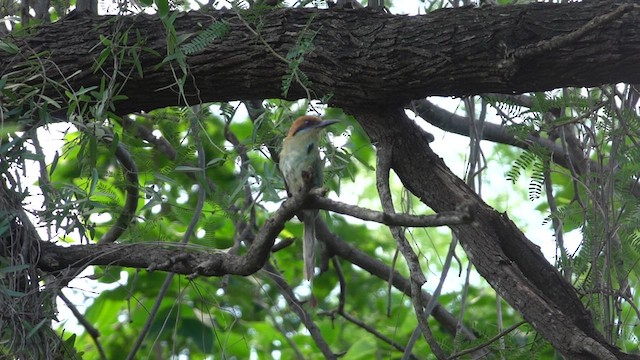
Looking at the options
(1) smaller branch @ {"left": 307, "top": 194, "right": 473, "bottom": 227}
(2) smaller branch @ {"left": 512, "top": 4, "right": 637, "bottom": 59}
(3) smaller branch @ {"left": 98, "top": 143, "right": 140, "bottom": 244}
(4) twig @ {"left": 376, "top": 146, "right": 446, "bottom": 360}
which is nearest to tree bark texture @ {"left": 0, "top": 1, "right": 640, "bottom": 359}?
(2) smaller branch @ {"left": 512, "top": 4, "right": 637, "bottom": 59}

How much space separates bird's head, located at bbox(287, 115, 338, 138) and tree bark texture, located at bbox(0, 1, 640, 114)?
0.42 metres

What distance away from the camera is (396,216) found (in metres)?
2.55

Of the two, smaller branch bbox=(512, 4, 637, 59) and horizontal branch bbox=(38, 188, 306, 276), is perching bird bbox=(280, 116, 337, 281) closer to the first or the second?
horizontal branch bbox=(38, 188, 306, 276)

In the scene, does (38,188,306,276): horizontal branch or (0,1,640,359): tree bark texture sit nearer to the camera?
(38,188,306,276): horizontal branch

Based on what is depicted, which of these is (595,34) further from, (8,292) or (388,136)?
(8,292)

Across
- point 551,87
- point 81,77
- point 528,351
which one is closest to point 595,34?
point 551,87

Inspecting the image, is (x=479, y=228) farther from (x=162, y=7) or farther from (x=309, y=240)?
(x=162, y=7)

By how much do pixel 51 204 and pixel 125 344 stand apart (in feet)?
8.62

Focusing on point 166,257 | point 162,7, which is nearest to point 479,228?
point 166,257

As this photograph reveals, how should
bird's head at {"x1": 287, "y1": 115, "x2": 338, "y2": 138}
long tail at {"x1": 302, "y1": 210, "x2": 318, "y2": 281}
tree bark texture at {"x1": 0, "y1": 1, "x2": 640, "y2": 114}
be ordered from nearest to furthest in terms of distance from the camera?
tree bark texture at {"x1": 0, "y1": 1, "x2": 640, "y2": 114}
bird's head at {"x1": 287, "y1": 115, "x2": 338, "y2": 138}
long tail at {"x1": 302, "y1": 210, "x2": 318, "y2": 281}

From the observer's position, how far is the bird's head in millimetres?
4211

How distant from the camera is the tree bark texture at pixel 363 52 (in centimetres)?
339

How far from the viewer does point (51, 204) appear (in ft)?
11.9

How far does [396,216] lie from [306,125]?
176 cm
